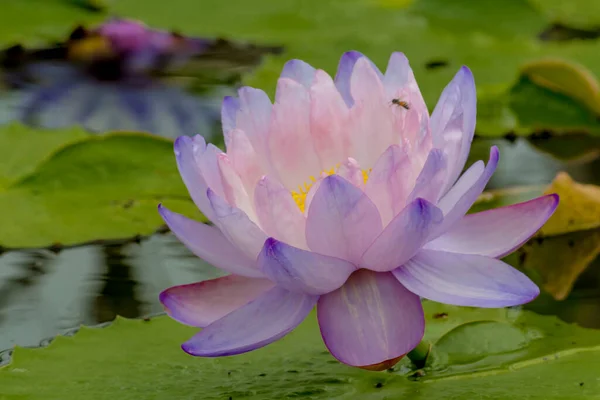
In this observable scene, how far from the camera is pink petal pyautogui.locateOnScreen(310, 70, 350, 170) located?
2.92ft

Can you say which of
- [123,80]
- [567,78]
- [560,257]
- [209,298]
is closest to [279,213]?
[209,298]

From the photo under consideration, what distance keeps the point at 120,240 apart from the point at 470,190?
0.72 metres

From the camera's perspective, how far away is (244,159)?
851 mm

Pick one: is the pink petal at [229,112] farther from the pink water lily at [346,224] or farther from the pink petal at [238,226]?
the pink petal at [238,226]

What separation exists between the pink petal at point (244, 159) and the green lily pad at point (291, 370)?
203mm

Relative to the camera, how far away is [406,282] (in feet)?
2.58

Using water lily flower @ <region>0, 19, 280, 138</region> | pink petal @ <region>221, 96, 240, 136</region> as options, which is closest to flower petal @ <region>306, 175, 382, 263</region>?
pink petal @ <region>221, 96, 240, 136</region>

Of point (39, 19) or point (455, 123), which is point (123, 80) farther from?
point (455, 123)

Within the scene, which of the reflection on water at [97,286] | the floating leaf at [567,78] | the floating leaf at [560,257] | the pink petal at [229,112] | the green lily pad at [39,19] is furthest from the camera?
the green lily pad at [39,19]

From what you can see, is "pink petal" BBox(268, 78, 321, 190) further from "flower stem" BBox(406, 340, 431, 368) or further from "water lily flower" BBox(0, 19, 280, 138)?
"water lily flower" BBox(0, 19, 280, 138)

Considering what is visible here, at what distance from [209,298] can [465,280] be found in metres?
0.26

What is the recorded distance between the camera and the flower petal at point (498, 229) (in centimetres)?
84

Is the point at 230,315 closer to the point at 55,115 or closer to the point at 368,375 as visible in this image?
the point at 368,375

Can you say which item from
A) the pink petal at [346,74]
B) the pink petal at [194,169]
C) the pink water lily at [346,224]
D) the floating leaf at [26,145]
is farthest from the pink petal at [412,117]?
the floating leaf at [26,145]
